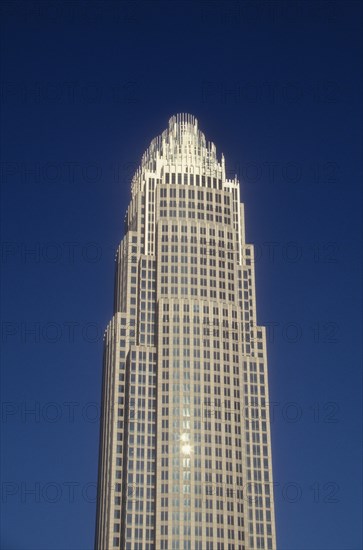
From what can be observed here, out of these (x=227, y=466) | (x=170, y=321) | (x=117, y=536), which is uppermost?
(x=170, y=321)

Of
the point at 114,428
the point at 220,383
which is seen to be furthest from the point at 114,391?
the point at 220,383

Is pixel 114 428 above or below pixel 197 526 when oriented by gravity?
above

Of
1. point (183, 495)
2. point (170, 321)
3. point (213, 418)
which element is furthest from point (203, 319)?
point (183, 495)

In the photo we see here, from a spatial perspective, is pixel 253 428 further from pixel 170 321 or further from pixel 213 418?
pixel 170 321

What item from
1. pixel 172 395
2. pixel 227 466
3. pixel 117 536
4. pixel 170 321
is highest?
pixel 170 321

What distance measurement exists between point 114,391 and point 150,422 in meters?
11.2

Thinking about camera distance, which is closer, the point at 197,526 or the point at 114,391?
the point at 197,526

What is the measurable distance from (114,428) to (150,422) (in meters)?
7.74

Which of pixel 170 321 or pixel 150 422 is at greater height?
pixel 170 321

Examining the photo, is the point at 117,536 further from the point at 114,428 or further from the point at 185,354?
the point at 185,354

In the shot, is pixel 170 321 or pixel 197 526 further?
pixel 170 321

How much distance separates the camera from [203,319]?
198250mm

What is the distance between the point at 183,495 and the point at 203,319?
36.2 metres

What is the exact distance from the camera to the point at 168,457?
18562cm
